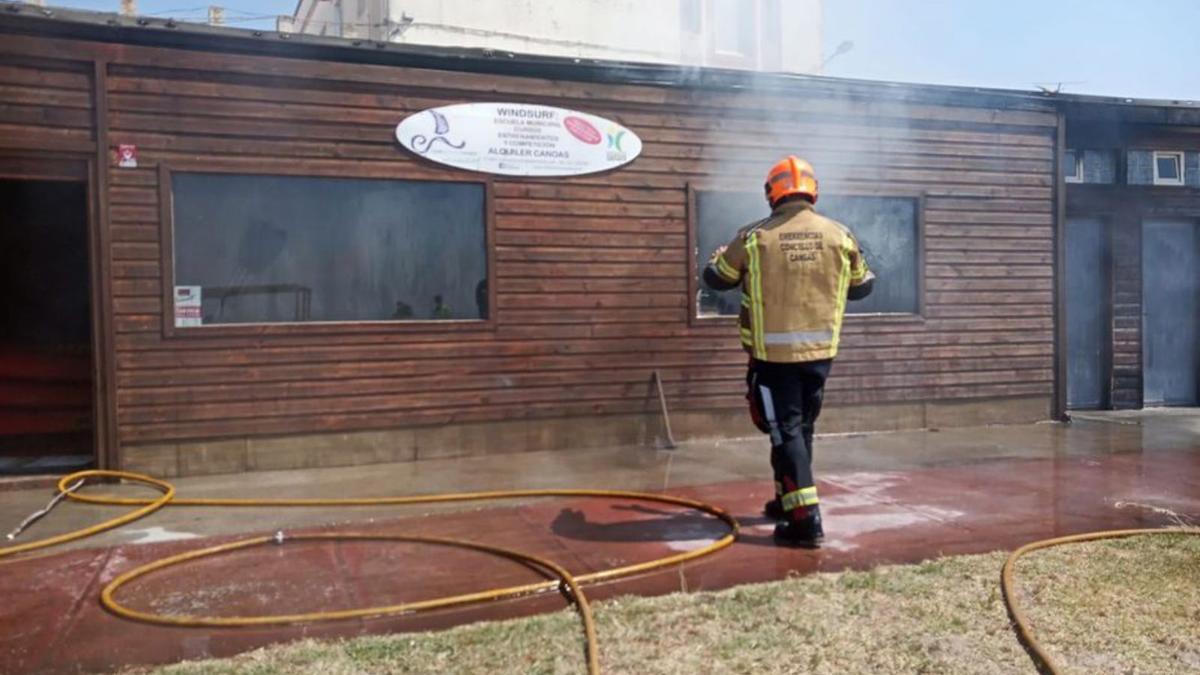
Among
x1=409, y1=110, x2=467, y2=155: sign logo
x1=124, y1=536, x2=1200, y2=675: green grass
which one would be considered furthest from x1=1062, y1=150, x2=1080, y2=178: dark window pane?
x1=124, y1=536, x2=1200, y2=675: green grass

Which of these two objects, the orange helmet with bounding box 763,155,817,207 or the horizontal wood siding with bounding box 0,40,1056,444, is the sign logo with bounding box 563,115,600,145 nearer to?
the horizontal wood siding with bounding box 0,40,1056,444

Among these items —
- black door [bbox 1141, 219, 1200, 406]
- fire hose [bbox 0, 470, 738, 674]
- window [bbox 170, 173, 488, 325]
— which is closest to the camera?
fire hose [bbox 0, 470, 738, 674]

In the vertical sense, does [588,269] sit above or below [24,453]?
above

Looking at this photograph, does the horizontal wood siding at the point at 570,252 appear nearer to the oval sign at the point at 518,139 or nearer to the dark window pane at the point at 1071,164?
the oval sign at the point at 518,139

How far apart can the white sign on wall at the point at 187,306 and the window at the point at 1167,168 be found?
940 cm

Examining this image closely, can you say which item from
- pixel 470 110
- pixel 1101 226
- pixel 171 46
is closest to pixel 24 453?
pixel 171 46

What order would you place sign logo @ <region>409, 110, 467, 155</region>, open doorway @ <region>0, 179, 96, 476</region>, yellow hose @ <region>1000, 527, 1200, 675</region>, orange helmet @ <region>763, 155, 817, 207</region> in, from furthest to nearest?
open doorway @ <region>0, 179, 96, 476</region> → sign logo @ <region>409, 110, 467, 155</region> → orange helmet @ <region>763, 155, 817, 207</region> → yellow hose @ <region>1000, 527, 1200, 675</region>

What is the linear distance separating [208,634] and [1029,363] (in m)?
7.65

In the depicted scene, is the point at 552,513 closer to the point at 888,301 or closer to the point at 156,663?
the point at 156,663

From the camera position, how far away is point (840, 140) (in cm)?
796

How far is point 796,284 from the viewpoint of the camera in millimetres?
4453

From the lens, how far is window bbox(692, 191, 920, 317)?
785cm

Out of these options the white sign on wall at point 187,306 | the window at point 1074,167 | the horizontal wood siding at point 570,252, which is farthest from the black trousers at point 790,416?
the window at point 1074,167

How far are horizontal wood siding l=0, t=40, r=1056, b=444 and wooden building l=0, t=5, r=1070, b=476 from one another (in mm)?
20
